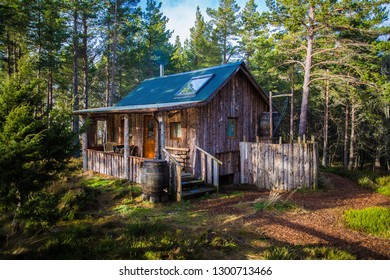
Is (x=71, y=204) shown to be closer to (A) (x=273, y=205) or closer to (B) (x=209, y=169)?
(B) (x=209, y=169)

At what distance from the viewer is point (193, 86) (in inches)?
509

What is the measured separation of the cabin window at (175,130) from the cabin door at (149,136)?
3.90 ft

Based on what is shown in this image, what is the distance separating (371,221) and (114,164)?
10563mm

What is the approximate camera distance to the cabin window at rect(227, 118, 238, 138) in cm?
1286

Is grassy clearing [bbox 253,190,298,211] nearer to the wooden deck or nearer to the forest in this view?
the wooden deck

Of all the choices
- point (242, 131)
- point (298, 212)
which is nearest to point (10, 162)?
point (298, 212)

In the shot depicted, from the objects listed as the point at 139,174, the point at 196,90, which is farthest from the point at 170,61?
the point at 139,174

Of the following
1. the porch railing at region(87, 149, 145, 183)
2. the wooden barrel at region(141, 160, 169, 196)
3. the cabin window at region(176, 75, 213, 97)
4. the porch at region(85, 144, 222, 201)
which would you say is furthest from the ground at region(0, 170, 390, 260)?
the cabin window at region(176, 75, 213, 97)

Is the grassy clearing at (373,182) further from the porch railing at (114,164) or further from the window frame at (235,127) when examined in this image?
the porch railing at (114,164)

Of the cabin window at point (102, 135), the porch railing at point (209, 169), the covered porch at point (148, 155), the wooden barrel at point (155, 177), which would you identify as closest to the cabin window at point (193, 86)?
the covered porch at point (148, 155)

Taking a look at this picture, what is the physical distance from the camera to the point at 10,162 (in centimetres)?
567

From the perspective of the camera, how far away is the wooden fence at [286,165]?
34.5ft

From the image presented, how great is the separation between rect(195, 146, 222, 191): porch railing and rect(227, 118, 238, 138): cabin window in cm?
231
